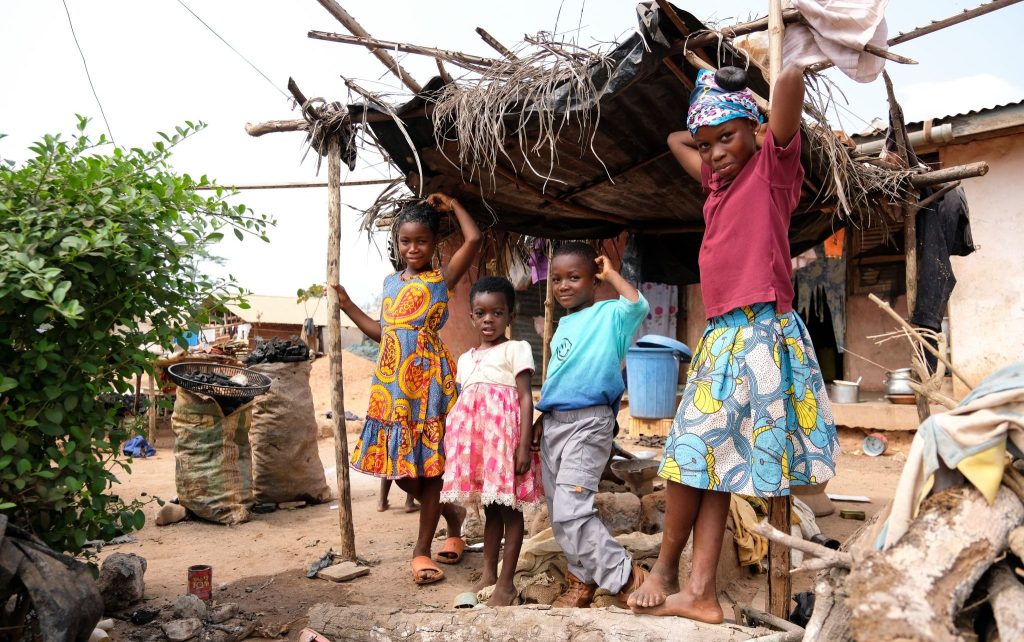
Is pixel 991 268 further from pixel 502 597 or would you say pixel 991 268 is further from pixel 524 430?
pixel 502 597

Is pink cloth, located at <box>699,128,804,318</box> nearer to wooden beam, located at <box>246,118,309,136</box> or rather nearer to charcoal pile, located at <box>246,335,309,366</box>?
wooden beam, located at <box>246,118,309,136</box>

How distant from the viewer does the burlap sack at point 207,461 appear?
5.25 m

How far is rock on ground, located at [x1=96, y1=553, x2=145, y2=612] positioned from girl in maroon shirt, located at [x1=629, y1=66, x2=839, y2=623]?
245cm

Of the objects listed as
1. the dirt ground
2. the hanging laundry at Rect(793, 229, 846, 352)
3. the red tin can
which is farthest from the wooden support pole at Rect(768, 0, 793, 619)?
the hanging laundry at Rect(793, 229, 846, 352)

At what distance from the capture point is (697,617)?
7.82 ft

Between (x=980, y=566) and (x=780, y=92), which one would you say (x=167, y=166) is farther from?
(x=980, y=566)

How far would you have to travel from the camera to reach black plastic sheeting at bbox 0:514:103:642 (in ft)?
7.55

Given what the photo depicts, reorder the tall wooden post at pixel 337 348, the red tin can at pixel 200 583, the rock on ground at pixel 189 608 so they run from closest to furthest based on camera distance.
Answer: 1. the rock on ground at pixel 189 608
2. the red tin can at pixel 200 583
3. the tall wooden post at pixel 337 348

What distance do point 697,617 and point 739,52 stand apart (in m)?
2.15

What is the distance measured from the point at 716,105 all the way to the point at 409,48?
171 cm

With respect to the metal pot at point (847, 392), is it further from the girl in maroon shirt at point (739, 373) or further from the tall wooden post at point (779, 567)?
the girl in maroon shirt at point (739, 373)

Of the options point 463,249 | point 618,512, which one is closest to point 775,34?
point 463,249

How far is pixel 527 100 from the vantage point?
3.11 m

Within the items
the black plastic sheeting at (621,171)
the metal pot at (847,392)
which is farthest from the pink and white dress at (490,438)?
the metal pot at (847,392)
